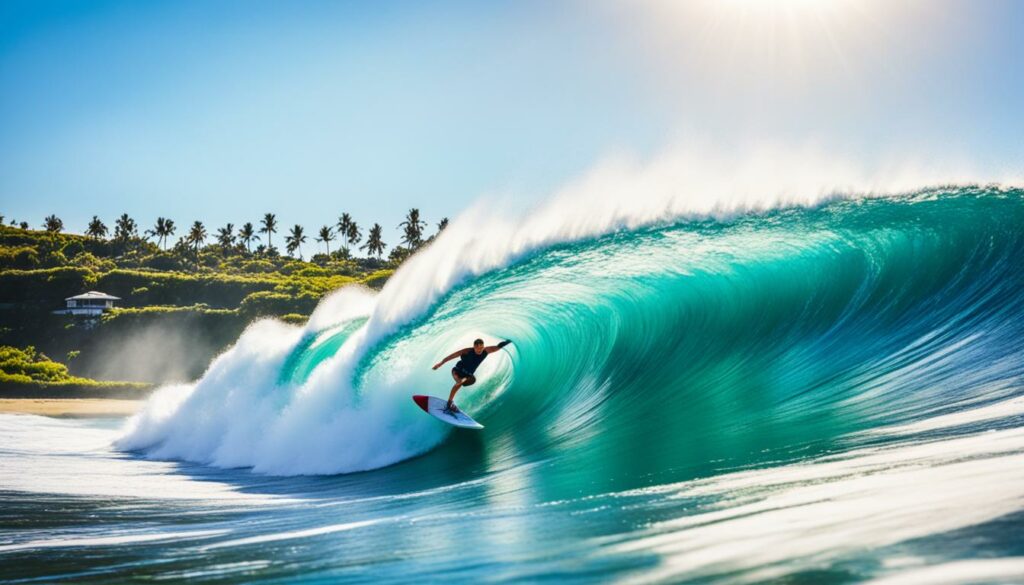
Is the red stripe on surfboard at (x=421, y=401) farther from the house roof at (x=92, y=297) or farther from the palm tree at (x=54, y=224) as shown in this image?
the palm tree at (x=54, y=224)

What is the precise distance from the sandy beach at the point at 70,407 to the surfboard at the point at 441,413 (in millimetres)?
23324

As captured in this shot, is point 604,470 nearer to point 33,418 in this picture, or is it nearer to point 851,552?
point 851,552

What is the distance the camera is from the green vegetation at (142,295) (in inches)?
2115

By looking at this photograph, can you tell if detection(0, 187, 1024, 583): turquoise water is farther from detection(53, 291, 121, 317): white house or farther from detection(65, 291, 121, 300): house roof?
detection(53, 291, 121, 317): white house

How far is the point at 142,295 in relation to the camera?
218ft

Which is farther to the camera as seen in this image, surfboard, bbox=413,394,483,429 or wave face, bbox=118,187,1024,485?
surfboard, bbox=413,394,483,429

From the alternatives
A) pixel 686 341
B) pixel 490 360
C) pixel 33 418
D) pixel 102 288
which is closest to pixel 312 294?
pixel 102 288

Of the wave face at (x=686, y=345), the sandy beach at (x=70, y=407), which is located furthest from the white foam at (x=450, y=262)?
the sandy beach at (x=70, y=407)

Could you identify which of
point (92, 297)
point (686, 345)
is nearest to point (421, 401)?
point (686, 345)

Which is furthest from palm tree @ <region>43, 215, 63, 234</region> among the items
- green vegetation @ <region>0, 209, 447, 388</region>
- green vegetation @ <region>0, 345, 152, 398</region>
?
green vegetation @ <region>0, 345, 152, 398</region>

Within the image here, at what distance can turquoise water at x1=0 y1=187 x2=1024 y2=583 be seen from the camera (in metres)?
4.03

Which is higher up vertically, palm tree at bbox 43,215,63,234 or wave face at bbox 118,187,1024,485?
palm tree at bbox 43,215,63,234

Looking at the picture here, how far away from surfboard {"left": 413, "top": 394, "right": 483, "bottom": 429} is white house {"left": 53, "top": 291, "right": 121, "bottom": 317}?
192 feet

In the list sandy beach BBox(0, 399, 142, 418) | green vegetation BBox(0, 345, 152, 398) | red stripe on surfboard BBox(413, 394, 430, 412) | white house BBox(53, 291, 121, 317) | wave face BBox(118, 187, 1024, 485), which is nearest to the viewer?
wave face BBox(118, 187, 1024, 485)
